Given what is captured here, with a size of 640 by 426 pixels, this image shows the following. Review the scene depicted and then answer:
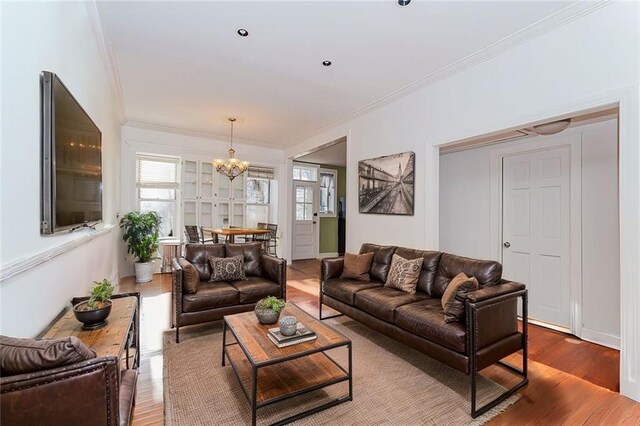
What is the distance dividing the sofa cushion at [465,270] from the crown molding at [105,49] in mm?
3887

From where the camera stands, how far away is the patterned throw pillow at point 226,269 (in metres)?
3.63

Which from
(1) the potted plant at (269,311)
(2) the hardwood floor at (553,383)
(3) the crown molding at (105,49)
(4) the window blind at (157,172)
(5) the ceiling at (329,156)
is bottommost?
(2) the hardwood floor at (553,383)

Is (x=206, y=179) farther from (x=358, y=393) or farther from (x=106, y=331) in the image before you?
(x=358, y=393)

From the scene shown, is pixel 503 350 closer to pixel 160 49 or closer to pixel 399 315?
pixel 399 315

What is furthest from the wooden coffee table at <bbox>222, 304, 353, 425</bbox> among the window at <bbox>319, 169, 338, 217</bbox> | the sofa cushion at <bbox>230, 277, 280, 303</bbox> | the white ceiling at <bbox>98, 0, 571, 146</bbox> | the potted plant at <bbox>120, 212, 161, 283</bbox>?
the window at <bbox>319, 169, 338, 217</bbox>

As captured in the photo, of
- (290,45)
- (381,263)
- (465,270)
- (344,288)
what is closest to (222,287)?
(344,288)

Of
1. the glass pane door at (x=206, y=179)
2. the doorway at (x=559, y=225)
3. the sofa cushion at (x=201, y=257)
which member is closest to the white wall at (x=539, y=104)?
the doorway at (x=559, y=225)

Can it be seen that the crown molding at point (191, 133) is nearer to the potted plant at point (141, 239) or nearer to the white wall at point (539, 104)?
the potted plant at point (141, 239)

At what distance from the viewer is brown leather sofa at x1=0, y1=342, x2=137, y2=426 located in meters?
0.91

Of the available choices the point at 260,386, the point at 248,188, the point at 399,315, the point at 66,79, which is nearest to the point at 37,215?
the point at 66,79

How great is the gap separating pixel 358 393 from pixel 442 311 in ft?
3.16

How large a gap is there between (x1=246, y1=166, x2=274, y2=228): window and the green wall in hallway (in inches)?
75.2

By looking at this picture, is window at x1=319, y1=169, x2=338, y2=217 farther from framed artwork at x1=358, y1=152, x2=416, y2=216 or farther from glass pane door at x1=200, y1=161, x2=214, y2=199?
framed artwork at x1=358, y1=152, x2=416, y2=216

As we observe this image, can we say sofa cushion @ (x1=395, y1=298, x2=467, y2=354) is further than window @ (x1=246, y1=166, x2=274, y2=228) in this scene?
No
